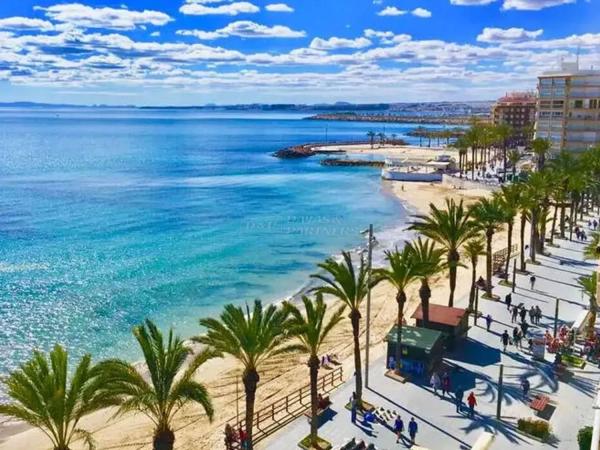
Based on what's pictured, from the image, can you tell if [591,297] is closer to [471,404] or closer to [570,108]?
[471,404]

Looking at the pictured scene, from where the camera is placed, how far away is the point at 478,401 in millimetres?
24641

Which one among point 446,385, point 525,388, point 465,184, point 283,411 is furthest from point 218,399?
point 465,184

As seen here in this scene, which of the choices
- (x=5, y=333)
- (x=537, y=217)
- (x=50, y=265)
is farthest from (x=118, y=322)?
(x=537, y=217)

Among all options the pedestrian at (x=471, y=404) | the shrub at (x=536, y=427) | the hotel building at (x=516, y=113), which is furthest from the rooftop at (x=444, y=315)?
the hotel building at (x=516, y=113)

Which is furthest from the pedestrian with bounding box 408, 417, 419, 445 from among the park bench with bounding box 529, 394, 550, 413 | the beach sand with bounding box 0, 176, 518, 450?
the beach sand with bounding box 0, 176, 518, 450

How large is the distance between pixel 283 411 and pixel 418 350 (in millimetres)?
6746

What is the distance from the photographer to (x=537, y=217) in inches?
1848

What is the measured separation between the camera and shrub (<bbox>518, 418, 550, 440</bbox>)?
2162 cm

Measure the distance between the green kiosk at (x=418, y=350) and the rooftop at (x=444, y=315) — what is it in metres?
1.71

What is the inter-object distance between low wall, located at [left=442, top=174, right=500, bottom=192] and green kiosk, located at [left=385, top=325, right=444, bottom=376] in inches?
2519

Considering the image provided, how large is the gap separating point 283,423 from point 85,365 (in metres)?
9.67

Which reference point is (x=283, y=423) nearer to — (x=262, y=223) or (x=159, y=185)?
(x=262, y=223)

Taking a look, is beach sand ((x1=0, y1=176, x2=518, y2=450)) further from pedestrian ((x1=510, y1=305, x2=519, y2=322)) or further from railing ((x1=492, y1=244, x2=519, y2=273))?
pedestrian ((x1=510, y1=305, x2=519, y2=322))

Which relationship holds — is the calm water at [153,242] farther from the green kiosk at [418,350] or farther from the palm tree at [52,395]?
the palm tree at [52,395]
